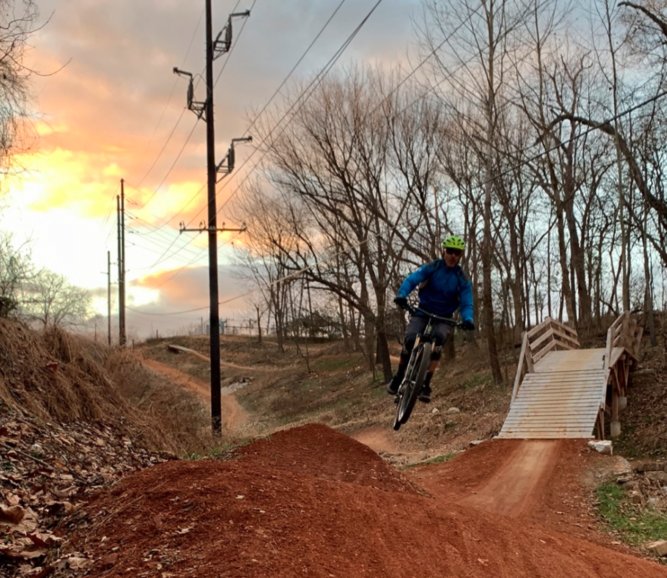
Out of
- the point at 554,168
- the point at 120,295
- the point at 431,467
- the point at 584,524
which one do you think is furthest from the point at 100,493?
the point at 120,295

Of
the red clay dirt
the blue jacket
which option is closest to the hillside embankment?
the red clay dirt

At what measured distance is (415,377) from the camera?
8586mm

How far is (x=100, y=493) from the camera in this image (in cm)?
550

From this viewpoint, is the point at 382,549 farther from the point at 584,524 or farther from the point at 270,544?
the point at 584,524

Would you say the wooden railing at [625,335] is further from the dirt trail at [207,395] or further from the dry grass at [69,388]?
the dirt trail at [207,395]

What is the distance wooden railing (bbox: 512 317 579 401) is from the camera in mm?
18172

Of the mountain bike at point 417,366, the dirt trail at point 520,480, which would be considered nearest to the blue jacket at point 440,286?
the mountain bike at point 417,366

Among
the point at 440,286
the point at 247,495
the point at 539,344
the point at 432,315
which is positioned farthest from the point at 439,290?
the point at 539,344

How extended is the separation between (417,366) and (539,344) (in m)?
14.2

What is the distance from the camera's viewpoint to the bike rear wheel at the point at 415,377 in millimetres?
8547

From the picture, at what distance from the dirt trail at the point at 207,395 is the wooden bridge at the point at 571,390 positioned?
43.3 feet

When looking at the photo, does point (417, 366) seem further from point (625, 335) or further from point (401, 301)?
point (625, 335)

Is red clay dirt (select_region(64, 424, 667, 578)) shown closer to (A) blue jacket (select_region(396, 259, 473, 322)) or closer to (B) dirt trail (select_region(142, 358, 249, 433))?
(A) blue jacket (select_region(396, 259, 473, 322))

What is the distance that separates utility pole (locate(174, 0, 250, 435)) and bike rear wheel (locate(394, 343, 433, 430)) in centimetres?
1107
